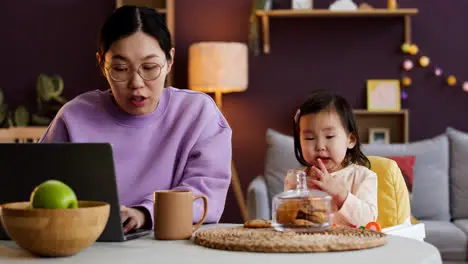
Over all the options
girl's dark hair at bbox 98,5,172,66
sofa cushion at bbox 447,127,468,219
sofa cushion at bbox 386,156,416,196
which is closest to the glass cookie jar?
girl's dark hair at bbox 98,5,172,66

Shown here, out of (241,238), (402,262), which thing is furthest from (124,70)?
(402,262)

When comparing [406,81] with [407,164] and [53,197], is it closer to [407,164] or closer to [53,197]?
[407,164]

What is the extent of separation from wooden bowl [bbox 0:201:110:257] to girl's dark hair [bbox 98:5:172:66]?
649 mm

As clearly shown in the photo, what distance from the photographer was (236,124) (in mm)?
5199

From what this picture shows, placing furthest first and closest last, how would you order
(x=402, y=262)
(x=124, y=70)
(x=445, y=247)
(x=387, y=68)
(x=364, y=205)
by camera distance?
(x=387, y=68), (x=445, y=247), (x=364, y=205), (x=124, y=70), (x=402, y=262)

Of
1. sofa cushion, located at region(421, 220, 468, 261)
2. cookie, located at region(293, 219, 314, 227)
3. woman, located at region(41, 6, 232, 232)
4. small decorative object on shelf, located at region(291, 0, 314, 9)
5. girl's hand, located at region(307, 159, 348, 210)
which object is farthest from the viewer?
small decorative object on shelf, located at region(291, 0, 314, 9)

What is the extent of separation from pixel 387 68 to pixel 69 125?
3491mm

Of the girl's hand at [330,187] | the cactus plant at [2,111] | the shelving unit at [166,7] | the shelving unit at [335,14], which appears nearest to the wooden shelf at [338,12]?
the shelving unit at [335,14]

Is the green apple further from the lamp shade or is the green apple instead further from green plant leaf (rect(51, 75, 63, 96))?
green plant leaf (rect(51, 75, 63, 96))

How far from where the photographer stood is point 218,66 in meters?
4.72

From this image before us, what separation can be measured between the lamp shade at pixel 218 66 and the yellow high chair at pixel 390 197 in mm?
2396

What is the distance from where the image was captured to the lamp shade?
4723 millimetres

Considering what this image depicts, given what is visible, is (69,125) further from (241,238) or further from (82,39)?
(82,39)

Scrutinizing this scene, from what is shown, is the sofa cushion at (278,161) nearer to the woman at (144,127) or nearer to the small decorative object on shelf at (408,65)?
the small decorative object on shelf at (408,65)
